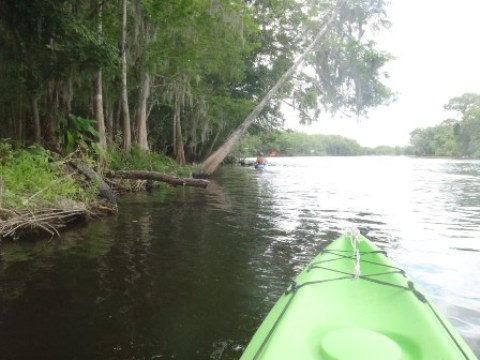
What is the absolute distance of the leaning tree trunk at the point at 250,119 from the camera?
22.7 m

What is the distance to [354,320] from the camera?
3.42 metres

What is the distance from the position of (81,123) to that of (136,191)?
10.5 feet

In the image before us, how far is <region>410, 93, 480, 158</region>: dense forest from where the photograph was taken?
80.8m

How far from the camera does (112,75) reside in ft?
48.6

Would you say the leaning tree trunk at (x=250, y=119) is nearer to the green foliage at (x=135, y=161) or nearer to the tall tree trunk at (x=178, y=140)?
the tall tree trunk at (x=178, y=140)

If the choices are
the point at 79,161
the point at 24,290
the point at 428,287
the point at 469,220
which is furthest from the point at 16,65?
the point at 469,220

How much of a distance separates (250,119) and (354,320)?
822 inches

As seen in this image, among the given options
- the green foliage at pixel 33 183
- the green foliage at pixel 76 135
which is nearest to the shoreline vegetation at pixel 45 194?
the green foliage at pixel 33 183

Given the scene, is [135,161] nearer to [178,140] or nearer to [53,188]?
[53,188]

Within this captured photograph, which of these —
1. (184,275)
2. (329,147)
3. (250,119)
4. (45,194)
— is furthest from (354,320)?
(329,147)

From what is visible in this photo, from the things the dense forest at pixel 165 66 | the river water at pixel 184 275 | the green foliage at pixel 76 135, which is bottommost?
the river water at pixel 184 275

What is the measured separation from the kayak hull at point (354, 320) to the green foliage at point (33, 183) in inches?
215

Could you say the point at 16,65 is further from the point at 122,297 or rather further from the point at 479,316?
the point at 479,316

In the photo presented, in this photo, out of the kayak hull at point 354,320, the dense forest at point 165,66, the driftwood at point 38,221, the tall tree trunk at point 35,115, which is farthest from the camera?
the tall tree trunk at point 35,115
